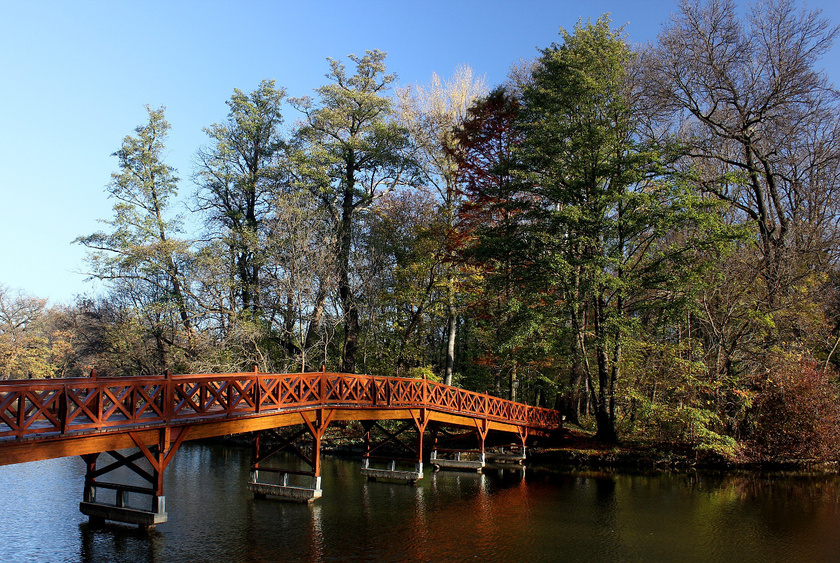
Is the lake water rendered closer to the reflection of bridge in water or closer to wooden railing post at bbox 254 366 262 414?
→ the reflection of bridge in water

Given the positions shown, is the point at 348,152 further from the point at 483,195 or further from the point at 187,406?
the point at 187,406

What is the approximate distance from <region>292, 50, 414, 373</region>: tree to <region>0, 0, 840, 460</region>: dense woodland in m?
0.15

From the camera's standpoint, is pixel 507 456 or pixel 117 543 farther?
pixel 507 456

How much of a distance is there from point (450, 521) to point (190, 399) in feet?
21.7

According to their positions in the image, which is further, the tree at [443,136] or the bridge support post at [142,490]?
the tree at [443,136]

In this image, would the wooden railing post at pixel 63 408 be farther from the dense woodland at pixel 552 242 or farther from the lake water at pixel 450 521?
the dense woodland at pixel 552 242

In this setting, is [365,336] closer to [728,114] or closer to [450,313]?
[450,313]

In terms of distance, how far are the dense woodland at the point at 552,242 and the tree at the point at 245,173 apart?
0.41 feet

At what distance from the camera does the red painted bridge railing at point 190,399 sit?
31.7ft

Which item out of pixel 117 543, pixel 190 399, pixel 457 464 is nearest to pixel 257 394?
pixel 190 399

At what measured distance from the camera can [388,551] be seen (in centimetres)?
1096

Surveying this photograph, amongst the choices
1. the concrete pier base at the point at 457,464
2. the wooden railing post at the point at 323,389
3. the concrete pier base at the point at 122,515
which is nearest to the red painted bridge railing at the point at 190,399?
the wooden railing post at the point at 323,389

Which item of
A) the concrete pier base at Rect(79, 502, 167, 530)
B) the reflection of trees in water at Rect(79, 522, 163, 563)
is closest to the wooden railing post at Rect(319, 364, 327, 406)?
the concrete pier base at Rect(79, 502, 167, 530)

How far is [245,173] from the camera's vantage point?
30.7 meters
